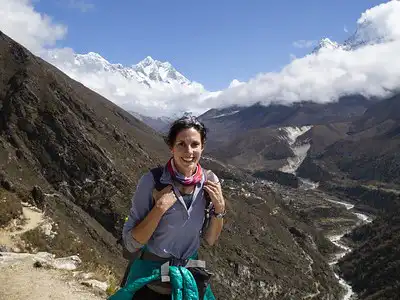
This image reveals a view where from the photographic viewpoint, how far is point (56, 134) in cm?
9688

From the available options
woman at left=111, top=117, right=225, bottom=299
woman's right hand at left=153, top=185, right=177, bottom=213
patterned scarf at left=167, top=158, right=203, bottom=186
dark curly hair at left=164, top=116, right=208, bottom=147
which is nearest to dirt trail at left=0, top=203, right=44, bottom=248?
woman at left=111, top=117, right=225, bottom=299

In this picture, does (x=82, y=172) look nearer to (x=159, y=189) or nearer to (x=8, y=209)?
(x=8, y=209)

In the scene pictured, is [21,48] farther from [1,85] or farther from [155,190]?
[155,190]

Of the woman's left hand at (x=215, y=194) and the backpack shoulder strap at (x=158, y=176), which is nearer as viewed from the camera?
the backpack shoulder strap at (x=158, y=176)

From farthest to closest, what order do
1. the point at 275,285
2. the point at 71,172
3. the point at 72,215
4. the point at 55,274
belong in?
the point at 275,285, the point at 71,172, the point at 72,215, the point at 55,274

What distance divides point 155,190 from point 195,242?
3.63 feet

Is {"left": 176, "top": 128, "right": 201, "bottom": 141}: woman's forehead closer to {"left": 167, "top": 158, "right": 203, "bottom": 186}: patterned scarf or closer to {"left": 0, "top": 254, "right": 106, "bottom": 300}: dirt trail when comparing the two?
{"left": 167, "top": 158, "right": 203, "bottom": 186}: patterned scarf

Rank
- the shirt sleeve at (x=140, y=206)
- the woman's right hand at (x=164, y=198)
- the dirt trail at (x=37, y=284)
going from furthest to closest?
the dirt trail at (x=37, y=284) → the shirt sleeve at (x=140, y=206) → the woman's right hand at (x=164, y=198)

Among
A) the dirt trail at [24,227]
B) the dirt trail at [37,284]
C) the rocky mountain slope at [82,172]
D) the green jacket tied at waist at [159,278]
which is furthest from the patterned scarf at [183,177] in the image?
the rocky mountain slope at [82,172]

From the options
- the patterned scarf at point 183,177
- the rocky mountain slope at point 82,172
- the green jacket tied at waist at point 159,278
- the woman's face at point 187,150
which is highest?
the woman's face at point 187,150

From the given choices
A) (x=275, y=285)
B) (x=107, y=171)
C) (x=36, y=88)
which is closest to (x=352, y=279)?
(x=275, y=285)

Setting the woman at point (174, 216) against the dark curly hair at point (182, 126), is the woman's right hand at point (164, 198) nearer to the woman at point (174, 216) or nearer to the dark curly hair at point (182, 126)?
the woman at point (174, 216)

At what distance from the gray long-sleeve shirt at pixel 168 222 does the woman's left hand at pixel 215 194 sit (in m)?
0.13

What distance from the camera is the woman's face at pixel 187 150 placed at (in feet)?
23.2
